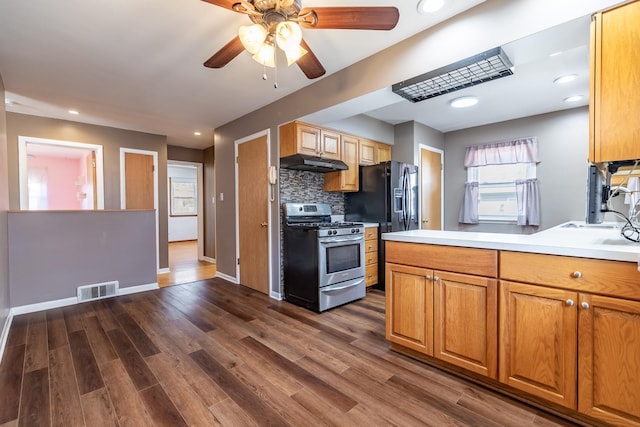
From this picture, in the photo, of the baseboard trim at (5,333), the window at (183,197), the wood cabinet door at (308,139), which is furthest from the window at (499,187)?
the window at (183,197)

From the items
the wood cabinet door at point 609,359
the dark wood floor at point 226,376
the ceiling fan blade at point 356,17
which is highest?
the ceiling fan blade at point 356,17

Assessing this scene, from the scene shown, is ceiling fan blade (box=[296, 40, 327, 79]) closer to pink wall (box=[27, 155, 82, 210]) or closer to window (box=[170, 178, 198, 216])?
pink wall (box=[27, 155, 82, 210])

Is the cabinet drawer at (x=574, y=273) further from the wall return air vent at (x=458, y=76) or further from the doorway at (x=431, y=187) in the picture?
the doorway at (x=431, y=187)

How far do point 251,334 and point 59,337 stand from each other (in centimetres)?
170

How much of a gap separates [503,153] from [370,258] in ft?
9.08

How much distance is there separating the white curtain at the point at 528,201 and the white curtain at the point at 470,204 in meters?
0.60

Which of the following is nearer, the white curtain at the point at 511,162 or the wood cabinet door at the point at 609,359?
the wood cabinet door at the point at 609,359

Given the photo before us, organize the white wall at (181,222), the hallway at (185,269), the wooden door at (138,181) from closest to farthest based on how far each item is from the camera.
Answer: the hallway at (185,269) < the wooden door at (138,181) < the white wall at (181,222)

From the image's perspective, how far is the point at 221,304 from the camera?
3.32 m

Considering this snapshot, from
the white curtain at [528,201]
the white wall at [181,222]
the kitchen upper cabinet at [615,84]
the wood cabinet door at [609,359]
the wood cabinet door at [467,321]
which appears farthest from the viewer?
the white wall at [181,222]

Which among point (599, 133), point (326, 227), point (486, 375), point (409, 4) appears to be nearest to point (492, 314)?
point (486, 375)

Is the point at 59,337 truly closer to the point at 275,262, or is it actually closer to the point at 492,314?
the point at 275,262

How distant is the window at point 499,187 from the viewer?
14.5 feet

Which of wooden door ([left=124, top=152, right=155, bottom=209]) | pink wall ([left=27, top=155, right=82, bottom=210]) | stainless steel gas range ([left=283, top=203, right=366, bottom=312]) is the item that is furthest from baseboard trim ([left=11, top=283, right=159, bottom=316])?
pink wall ([left=27, top=155, right=82, bottom=210])
